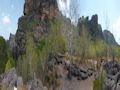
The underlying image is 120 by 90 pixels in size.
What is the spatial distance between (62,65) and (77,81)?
3154 millimetres

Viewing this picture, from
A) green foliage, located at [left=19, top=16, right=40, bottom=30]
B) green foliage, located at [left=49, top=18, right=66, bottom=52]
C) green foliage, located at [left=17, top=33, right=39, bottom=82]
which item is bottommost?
green foliage, located at [left=17, top=33, right=39, bottom=82]

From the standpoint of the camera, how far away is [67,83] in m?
45.4

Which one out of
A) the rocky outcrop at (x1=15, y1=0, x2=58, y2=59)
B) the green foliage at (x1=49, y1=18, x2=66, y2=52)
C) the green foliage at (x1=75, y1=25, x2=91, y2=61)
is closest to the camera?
the green foliage at (x1=49, y1=18, x2=66, y2=52)

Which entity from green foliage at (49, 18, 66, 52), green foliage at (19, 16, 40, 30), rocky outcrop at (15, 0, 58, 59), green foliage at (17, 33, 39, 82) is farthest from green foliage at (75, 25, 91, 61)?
green foliage at (19, 16, 40, 30)

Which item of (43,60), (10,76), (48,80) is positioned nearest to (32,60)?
(43,60)

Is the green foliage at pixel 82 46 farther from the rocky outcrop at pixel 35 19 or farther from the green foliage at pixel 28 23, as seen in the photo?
the green foliage at pixel 28 23

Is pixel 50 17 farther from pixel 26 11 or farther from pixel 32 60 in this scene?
pixel 32 60

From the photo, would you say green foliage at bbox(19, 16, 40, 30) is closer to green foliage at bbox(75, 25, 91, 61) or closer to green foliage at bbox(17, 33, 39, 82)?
green foliage at bbox(75, 25, 91, 61)

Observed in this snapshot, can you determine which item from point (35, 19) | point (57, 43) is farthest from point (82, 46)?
point (35, 19)

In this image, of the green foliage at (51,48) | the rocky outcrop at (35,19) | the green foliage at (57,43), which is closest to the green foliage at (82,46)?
the green foliage at (51,48)

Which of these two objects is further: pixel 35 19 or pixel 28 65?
pixel 35 19

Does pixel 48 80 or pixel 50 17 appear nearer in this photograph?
pixel 48 80

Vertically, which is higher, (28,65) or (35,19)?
(35,19)

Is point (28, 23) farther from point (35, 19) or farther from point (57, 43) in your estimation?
point (57, 43)
